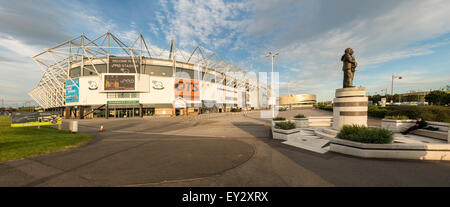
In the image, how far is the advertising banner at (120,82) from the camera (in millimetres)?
35500

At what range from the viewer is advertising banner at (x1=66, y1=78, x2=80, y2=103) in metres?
37.3

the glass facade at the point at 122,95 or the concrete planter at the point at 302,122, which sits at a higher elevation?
the glass facade at the point at 122,95

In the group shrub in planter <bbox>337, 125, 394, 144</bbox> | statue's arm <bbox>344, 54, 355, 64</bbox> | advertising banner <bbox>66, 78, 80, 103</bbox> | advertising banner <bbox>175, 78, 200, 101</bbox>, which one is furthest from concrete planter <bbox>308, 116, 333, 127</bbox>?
advertising banner <bbox>66, 78, 80, 103</bbox>

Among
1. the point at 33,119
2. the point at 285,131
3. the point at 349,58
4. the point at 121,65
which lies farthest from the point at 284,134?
the point at 121,65

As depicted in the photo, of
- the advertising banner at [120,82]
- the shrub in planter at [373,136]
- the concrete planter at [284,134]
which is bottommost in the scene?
the concrete planter at [284,134]

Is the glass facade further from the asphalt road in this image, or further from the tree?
the tree

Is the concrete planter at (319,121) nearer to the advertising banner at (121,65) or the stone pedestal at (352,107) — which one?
the stone pedestal at (352,107)

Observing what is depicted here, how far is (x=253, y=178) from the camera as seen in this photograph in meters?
4.57

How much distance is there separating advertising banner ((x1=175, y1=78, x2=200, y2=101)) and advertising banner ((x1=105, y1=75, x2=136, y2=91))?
1101 cm

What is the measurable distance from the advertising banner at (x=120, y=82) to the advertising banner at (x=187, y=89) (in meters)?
11.0

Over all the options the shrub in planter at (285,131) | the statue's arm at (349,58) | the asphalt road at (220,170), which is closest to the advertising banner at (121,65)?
the asphalt road at (220,170)
